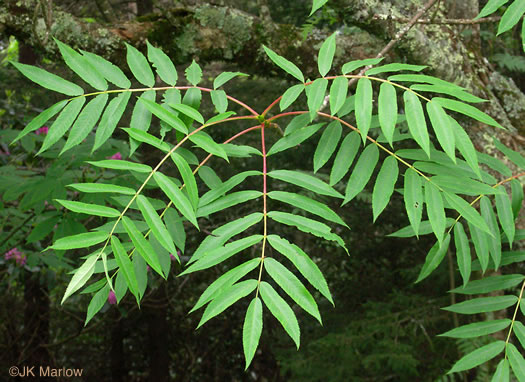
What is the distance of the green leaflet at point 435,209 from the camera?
118 centimetres

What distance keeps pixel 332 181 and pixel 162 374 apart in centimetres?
516

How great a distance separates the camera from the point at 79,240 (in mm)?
1042

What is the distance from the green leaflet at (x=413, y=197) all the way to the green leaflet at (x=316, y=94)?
274 millimetres

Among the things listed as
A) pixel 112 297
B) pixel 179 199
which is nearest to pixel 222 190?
pixel 179 199

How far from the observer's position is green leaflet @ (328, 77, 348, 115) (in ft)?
3.79

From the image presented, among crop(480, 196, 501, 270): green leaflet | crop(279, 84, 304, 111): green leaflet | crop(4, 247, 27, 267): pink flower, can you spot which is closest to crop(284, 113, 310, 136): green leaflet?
crop(279, 84, 304, 111): green leaflet

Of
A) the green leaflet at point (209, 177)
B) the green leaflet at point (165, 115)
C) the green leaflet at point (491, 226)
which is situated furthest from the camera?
the green leaflet at point (491, 226)

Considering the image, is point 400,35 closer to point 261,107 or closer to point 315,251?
point 261,107

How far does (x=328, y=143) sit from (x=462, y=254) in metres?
0.47

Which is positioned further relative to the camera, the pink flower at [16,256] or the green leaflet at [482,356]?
the pink flower at [16,256]

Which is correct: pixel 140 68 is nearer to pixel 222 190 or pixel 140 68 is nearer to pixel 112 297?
pixel 222 190

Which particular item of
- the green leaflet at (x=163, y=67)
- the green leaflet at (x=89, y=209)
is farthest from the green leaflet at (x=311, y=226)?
→ the green leaflet at (x=163, y=67)

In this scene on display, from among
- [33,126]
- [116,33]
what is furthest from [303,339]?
[33,126]

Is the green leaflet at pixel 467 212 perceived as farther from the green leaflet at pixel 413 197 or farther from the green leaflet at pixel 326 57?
the green leaflet at pixel 326 57
